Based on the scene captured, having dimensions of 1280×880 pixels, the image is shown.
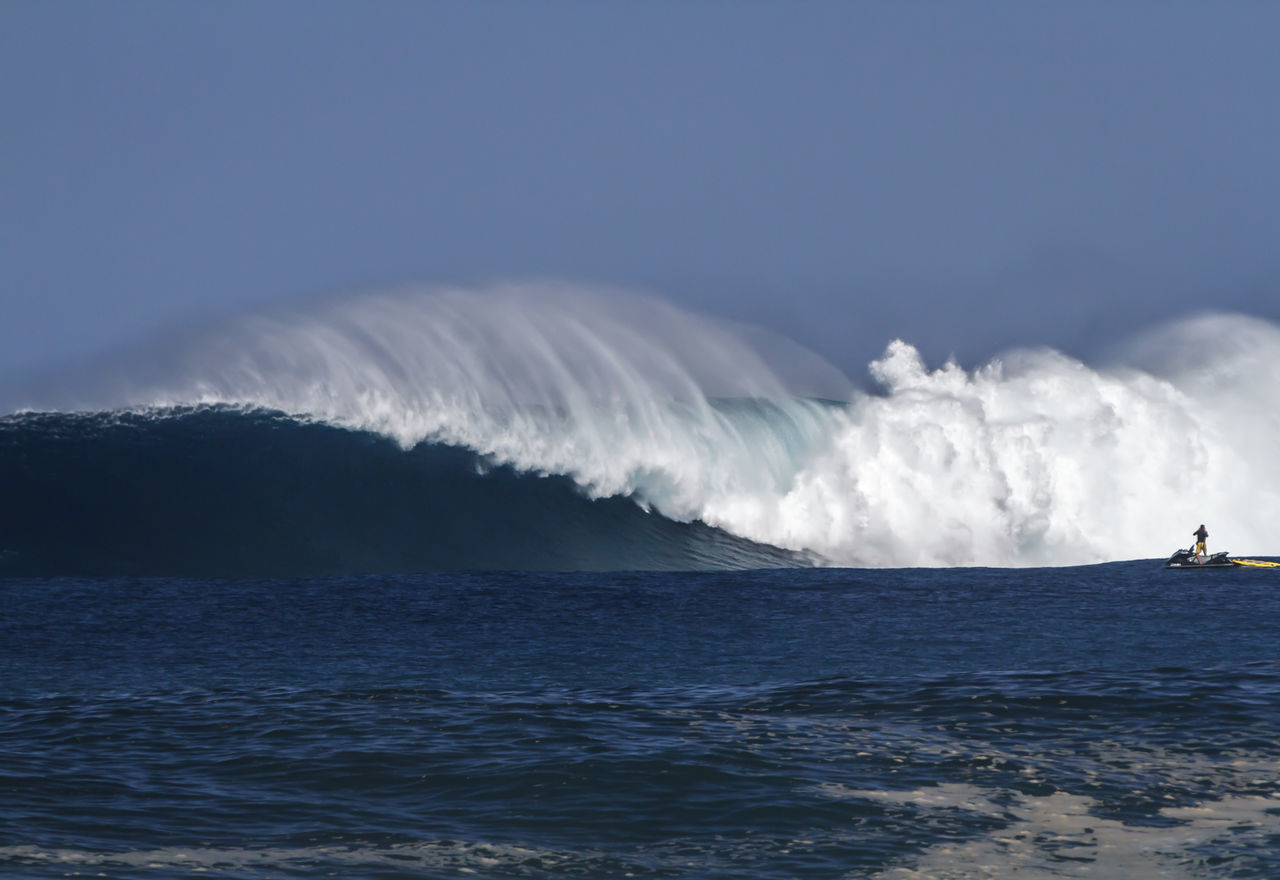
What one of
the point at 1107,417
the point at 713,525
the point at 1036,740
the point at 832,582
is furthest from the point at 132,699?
the point at 1107,417

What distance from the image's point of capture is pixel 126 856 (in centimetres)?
804

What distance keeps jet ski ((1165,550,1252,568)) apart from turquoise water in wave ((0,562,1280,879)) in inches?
196

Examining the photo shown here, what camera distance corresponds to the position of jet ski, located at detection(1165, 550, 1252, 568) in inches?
973

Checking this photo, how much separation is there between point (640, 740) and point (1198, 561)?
17469 mm

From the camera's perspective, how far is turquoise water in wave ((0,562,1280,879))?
8305 mm

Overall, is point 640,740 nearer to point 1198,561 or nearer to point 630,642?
point 630,642

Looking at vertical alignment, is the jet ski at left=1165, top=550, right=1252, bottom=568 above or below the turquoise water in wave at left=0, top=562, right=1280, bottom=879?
above

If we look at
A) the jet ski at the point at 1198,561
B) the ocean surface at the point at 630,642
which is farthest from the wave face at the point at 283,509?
the jet ski at the point at 1198,561

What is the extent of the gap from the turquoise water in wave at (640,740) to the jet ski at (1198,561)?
4.98 m

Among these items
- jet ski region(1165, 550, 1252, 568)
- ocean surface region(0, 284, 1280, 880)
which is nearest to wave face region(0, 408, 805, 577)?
ocean surface region(0, 284, 1280, 880)

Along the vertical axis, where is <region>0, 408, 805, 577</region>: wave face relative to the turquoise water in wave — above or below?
above

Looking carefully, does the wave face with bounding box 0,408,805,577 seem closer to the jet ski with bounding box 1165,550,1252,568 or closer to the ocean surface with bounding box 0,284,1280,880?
the ocean surface with bounding box 0,284,1280,880

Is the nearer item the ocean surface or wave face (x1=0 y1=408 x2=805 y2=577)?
the ocean surface

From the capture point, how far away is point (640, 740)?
11.0 m
